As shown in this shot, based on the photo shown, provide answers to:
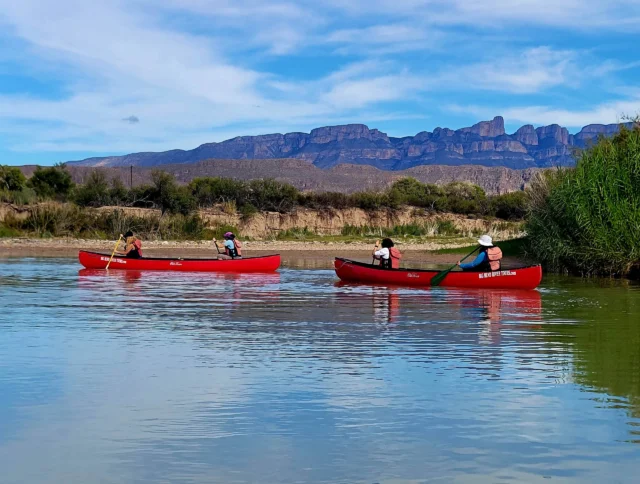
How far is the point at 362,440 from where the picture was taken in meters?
8.51

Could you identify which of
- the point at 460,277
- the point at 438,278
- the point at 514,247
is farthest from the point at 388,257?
the point at 514,247

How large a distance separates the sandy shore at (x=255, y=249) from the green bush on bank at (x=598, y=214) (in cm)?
968

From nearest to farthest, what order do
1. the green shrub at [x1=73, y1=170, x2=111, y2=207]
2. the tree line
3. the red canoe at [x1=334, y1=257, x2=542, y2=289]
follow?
the red canoe at [x1=334, y1=257, x2=542, y2=289] < the green shrub at [x1=73, y1=170, x2=111, y2=207] < the tree line

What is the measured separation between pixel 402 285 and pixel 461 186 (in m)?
68.2

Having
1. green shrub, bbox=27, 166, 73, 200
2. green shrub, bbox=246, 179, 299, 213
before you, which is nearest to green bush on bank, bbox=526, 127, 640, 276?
green shrub, bbox=246, 179, 299, 213

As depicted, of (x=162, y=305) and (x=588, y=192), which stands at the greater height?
(x=588, y=192)

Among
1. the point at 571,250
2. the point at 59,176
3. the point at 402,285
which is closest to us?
the point at 402,285

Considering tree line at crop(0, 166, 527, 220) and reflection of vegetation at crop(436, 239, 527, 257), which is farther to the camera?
tree line at crop(0, 166, 527, 220)

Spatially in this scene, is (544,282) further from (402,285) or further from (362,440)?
(362,440)

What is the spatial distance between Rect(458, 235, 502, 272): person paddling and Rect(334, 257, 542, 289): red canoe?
13.8 inches

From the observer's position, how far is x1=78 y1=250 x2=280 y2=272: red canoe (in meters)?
31.6

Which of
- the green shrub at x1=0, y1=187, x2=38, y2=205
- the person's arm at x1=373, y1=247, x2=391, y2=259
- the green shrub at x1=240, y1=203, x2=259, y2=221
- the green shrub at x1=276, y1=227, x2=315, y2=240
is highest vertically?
the green shrub at x1=0, y1=187, x2=38, y2=205

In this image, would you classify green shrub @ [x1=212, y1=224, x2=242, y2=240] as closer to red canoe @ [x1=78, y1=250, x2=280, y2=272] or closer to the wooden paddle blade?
red canoe @ [x1=78, y1=250, x2=280, y2=272]

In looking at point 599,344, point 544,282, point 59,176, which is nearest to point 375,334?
point 599,344
